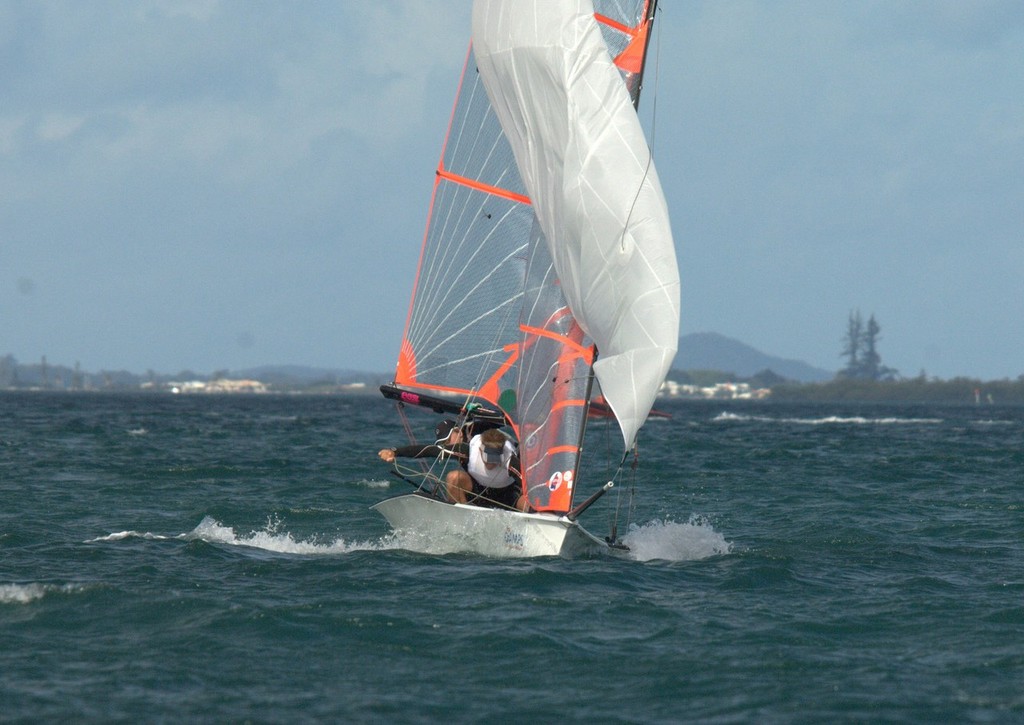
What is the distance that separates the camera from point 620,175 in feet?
43.3

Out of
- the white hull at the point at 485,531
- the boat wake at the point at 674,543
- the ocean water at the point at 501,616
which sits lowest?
the ocean water at the point at 501,616

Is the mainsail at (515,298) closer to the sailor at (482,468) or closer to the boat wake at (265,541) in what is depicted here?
the sailor at (482,468)

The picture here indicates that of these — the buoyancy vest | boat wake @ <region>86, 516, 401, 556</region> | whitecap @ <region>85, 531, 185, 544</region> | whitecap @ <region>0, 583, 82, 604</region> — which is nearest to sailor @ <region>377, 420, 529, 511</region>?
the buoyancy vest

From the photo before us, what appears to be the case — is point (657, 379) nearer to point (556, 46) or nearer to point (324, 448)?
point (556, 46)

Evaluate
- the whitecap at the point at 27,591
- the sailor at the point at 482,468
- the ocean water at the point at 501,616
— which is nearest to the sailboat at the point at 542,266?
the sailor at the point at 482,468

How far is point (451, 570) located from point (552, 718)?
16.8ft

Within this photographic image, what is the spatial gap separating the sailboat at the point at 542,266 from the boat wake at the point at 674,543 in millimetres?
486

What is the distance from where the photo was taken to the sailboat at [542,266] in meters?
13.1

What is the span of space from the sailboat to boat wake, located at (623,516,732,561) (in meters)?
0.49

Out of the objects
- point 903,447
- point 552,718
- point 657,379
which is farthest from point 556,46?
point 903,447

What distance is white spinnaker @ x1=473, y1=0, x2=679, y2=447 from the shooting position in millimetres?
12922

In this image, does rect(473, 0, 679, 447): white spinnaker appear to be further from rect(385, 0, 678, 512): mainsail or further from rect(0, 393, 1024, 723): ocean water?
rect(0, 393, 1024, 723): ocean water

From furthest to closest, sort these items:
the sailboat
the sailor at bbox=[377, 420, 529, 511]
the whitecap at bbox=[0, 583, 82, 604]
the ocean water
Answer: the sailor at bbox=[377, 420, 529, 511]
the sailboat
the whitecap at bbox=[0, 583, 82, 604]
the ocean water

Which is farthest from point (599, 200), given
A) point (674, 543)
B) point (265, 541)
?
point (265, 541)
